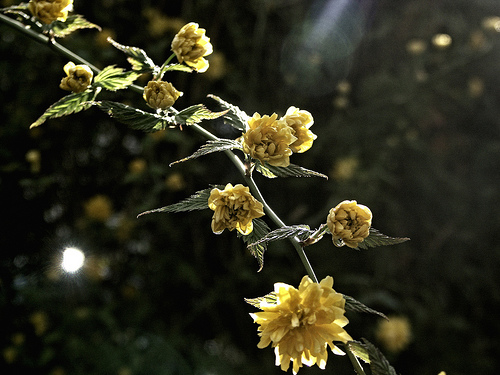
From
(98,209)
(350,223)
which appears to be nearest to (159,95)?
(350,223)

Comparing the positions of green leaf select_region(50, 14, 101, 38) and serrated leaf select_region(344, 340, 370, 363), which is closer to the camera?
serrated leaf select_region(344, 340, 370, 363)

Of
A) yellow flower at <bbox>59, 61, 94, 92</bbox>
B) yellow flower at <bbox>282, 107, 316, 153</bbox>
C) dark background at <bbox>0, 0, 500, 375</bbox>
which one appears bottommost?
dark background at <bbox>0, 0, 500, 375</bbox>

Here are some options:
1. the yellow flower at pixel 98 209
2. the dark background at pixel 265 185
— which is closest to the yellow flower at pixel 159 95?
the dark background at pixel 265 185

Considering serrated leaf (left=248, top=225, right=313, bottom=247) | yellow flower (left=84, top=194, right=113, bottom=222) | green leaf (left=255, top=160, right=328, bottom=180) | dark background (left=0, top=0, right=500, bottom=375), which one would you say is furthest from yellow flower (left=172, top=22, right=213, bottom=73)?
yellow flower (left=84, top=194, right=113, bottom=222)

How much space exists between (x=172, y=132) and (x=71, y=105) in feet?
3.22

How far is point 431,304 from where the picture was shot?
5.88ft

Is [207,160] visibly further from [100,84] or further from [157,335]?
[100,84]

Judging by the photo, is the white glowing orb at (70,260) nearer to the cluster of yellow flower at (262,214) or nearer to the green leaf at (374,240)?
the cluster of yellow flower at (262,214)

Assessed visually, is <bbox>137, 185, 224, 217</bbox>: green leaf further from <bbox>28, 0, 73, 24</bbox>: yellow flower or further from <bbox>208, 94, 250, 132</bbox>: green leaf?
<bbox>28, 0, 73, 24</bbox>: yellow flower

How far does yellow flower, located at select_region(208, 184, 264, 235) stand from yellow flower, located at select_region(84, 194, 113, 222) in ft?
3.73

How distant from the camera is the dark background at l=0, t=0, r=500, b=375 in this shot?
153cm

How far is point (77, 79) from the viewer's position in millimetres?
638

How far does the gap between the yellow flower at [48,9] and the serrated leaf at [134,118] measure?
18 cm

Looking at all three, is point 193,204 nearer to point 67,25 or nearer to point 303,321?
point 303,321
